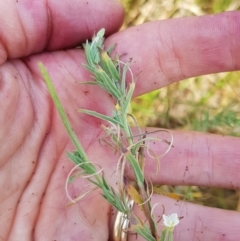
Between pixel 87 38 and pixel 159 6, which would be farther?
pixel 159 6

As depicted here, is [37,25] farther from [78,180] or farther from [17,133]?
[78,180]

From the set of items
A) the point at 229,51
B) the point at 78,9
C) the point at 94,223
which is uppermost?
the point at 78,9

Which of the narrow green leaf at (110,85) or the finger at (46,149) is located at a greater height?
the narrow green leaf at (110,85)

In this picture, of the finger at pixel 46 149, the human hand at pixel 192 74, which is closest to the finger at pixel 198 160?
the human hand at pixel 192 74

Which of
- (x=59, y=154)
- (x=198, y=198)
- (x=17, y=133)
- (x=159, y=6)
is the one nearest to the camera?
(x=17, y=133)

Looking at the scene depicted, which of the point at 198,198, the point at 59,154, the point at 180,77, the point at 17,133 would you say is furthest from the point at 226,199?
the point at 17,133

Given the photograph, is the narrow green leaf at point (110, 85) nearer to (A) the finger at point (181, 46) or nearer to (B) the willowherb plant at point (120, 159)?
(B) the willowherb plant at point (120, 159)

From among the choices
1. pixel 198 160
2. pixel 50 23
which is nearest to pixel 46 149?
pixel 50 23

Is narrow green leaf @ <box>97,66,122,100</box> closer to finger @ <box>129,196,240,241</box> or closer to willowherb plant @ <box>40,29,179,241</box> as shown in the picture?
willowherb plant @ <box>40,29,179,241</box>
